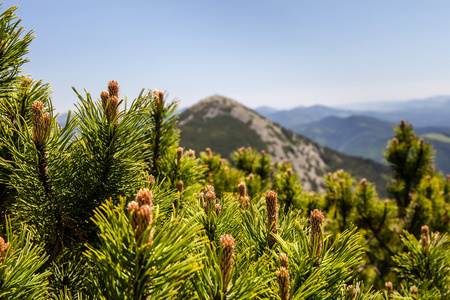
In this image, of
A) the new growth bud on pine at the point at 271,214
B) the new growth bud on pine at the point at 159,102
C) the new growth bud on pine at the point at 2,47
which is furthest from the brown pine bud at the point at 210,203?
the new growth bud on pine at the point at 2,47

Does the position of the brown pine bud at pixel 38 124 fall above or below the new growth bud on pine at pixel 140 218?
above

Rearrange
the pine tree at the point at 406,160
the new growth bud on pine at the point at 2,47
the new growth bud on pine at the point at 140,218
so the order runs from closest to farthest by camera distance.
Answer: the new growth bud on pine at the point at 140,218 < the new growth bud on pine at the point at 2,47 < the pine tree at the point at 406,160

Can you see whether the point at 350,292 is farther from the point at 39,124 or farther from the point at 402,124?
the point at 402,124

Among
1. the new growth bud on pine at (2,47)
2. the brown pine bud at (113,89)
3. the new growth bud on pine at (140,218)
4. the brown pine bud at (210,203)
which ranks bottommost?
the brown pine bud at (210,203)

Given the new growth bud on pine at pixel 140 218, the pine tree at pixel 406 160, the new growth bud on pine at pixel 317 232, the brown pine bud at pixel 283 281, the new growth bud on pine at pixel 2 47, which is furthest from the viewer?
the pine tree at pixel 406 160

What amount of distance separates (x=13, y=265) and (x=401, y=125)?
11.5 m

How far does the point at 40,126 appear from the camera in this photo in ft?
5.10

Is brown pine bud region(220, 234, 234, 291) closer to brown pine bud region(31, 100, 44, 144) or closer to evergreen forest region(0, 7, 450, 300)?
evergreen forest region(0, 7, 450, 300)

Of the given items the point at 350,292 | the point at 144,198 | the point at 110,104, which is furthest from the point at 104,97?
the point at 350,292

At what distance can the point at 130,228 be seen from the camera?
104 centimetres

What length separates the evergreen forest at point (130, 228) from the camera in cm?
108

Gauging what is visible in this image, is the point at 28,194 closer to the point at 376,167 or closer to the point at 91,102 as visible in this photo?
the point at 91,102

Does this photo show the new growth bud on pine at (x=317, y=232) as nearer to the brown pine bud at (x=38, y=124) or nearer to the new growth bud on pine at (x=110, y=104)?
the new growth bud on pine at (x=110, y=104)

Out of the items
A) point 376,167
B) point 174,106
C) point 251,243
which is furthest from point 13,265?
point 376,167
